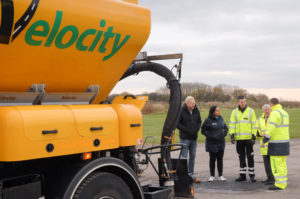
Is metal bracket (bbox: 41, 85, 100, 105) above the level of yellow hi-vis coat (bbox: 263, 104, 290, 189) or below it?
above

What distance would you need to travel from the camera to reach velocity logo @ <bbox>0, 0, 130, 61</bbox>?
434 centimetres

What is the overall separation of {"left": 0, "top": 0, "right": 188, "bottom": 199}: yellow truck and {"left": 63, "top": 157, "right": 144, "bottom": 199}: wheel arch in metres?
0.01

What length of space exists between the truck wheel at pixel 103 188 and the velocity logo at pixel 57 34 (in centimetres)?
148

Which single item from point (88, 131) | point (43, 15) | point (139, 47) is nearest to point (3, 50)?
point (43, 15)

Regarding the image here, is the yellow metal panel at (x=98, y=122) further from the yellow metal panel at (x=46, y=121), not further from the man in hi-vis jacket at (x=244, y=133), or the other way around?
the man in hi-vis jacket at (x=244, y=133)

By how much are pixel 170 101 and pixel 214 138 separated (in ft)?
13.0

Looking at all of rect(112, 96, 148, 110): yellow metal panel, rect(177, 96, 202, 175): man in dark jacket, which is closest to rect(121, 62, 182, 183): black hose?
rect(112, 96, 148, 110): yellow metal panel

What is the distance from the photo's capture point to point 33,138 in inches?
173

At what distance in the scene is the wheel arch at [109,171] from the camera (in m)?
4.74

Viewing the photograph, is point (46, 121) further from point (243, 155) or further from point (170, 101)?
point (243, 155)

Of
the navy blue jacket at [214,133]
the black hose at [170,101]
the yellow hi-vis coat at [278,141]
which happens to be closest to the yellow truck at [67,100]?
the black hose at [170,101]

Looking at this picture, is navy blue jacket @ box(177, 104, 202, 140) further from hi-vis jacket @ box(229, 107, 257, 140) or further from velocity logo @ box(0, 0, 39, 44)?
velocity logo @ box(0, 0, 39, 44)

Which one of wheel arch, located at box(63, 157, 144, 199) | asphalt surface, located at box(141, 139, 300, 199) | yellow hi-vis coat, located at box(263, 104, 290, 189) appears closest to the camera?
wheel arch, located at box(63, 157, 144, 199)

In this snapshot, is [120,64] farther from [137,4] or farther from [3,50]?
[3,50]
